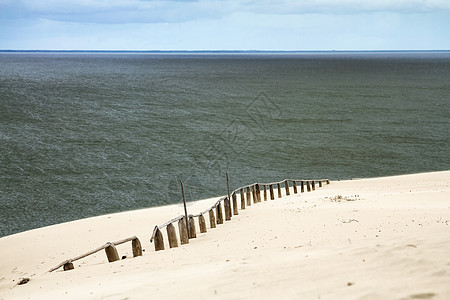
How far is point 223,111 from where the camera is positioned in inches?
2464

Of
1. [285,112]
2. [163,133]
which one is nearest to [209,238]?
[163,133]

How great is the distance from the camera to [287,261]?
7172mm

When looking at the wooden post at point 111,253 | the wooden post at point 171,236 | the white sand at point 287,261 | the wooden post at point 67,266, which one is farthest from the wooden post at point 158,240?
the wooden post at point 67,266

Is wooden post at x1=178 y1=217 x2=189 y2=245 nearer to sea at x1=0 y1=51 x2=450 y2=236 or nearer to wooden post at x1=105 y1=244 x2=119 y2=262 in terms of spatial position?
wooden post at x1=105 y1=244 x2=119 y2=262

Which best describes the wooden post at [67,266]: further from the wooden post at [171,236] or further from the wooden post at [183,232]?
the wooden post at [183,232]

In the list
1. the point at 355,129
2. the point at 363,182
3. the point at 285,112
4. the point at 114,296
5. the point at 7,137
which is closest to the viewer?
the point at 114,296

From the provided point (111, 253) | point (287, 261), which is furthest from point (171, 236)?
point (287, 261)

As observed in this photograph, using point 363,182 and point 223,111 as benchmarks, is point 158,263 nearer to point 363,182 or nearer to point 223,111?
point 363,182

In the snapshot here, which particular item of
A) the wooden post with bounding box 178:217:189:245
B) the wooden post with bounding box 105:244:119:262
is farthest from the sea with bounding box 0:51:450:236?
the wooden post with bounding box 105:244:119:262

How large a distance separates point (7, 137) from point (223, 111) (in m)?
28.6

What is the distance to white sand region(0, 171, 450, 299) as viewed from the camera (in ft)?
19.4

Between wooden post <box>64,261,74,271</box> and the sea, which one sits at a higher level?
wooden post <box>64,261,74,271</box>

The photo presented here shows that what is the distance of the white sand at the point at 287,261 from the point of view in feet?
19.4

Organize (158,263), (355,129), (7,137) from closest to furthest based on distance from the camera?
(158,263)
(7,137)
(355,129)
